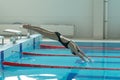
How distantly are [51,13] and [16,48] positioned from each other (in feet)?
18.1

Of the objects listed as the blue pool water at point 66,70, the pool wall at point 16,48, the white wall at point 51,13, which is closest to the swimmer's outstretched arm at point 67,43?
the blue pool water at point 66,70

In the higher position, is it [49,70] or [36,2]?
[36,2]

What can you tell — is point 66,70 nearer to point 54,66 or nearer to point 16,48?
point 54,66

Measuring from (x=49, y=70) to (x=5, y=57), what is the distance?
2.76 feet

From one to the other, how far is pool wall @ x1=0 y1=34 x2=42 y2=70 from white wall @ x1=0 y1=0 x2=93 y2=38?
11.9ft

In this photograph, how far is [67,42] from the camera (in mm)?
5039

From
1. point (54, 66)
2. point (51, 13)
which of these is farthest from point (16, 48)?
point (51, 13)

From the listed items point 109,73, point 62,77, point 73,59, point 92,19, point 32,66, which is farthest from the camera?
point 92,19

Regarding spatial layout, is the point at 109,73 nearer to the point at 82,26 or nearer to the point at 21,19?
the point at 82,26

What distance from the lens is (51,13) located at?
35.9 feet

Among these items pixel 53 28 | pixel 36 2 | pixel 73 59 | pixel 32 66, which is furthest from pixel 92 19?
pixel 32 66

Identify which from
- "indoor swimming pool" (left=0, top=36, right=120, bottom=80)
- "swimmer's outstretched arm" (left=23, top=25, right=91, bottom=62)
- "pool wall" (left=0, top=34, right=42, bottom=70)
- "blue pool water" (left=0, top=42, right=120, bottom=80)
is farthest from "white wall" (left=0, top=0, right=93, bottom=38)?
"swimmer's outstretched arm" (left=23, top=25, right=91, bottom=62)

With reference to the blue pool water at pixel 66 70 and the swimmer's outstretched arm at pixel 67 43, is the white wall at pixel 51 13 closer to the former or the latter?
the blue pool water at pixel 66 70

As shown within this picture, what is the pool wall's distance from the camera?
4844 mm
